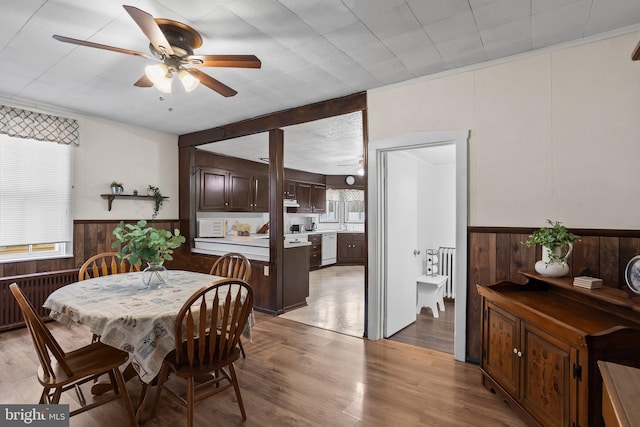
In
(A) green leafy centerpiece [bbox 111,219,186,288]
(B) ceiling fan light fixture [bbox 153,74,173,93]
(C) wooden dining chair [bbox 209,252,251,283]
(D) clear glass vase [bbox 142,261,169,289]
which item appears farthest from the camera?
(C) wooden dining chair [bbox 209,252,251,283]

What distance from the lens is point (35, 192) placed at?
12.0 ft

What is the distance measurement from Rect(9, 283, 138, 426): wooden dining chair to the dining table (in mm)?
148

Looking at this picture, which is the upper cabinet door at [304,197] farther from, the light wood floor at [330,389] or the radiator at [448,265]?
the light wood floor at [330,389]

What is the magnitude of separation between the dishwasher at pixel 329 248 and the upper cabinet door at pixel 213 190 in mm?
2776

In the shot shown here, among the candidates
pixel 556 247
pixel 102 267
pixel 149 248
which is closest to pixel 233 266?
pixel 149 248

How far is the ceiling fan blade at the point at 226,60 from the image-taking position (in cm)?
194

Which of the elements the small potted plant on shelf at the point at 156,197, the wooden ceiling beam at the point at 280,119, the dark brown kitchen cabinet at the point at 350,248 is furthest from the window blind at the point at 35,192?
the dark brown kitchen cabinet at the point at 350,248

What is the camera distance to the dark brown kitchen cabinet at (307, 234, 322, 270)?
727 cm

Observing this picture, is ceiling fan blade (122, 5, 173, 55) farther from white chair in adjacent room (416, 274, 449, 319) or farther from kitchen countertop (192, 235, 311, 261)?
white chair in adjacent room (416, 274, 449, 319)

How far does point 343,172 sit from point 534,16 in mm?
6245

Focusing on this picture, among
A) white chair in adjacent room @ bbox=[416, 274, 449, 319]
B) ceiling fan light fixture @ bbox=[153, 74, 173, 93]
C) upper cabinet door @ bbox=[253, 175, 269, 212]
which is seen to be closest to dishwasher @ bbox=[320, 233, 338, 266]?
upper cabinet door @ bbox=[253, 175, 269, 212]

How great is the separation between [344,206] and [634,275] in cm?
716

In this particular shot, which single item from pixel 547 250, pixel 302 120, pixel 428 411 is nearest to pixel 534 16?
pixel 547 250

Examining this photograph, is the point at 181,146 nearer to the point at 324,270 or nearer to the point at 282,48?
the point at 282,48
